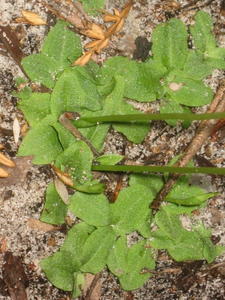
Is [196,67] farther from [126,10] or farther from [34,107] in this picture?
[34,107]

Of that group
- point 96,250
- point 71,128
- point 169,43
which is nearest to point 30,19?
point 71,128

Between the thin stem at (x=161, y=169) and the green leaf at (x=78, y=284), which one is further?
the green leaf at (x=78, y=284)

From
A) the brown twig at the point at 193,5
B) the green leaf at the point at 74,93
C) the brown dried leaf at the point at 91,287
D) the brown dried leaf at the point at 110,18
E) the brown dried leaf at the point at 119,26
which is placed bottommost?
the brown dried leaf at the point at 91,287

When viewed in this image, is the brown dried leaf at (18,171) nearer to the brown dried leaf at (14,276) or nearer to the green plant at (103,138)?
the green plant at (103,138)

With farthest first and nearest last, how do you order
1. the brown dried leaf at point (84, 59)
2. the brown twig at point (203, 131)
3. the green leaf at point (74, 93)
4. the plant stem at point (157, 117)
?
the brown twig at point (203, 131), the brown dried leaf at point (84, 59), the green leaf at point (74, 93), the plant stem at point (157, 117)

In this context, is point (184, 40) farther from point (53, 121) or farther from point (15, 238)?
point (15, 238)

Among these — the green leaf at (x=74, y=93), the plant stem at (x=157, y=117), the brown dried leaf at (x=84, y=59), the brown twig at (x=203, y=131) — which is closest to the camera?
the plant stem at (x=157, y=117)

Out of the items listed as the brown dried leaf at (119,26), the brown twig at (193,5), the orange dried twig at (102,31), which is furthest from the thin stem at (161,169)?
the brown twig at (193,5)

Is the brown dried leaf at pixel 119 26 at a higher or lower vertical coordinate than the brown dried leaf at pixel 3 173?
higher
